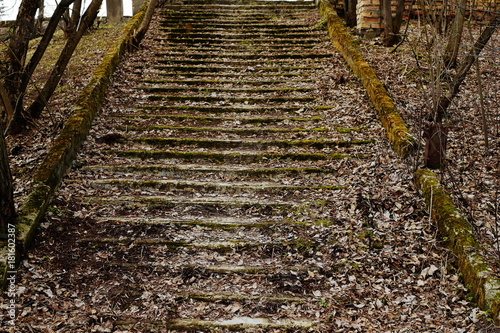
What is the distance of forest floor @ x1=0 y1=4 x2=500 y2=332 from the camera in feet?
11.7

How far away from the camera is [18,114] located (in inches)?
258

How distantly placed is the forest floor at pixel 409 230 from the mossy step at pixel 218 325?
0.26m

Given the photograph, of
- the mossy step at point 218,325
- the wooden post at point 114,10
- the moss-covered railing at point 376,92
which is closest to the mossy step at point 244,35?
the moss-covered railing at point 376,92

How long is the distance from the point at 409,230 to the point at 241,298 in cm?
199

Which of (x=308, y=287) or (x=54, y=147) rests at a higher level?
(x=54, y=147)

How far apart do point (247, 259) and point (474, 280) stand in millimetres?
2113

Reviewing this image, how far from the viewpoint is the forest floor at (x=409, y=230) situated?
3.57 meters

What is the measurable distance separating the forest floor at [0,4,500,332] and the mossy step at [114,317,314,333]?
0.86 feet

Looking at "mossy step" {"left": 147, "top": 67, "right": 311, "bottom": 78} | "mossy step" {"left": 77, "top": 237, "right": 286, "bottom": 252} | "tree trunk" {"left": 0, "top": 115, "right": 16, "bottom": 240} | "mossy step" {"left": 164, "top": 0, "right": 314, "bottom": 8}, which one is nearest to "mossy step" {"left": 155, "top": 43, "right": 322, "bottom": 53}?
"mossy step" {"left": 147, "top": 67, "right": 311, "bottom": 78}

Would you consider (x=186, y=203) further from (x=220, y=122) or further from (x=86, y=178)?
(x=220, y=122)

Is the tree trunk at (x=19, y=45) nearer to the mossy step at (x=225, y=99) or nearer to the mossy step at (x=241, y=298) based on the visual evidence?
the mossy step at (x=225, y=99)

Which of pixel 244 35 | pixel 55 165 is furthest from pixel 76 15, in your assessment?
pixel 244 35

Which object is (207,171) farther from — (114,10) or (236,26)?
(114,10)

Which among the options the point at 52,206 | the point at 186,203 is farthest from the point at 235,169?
the point at 52,206
